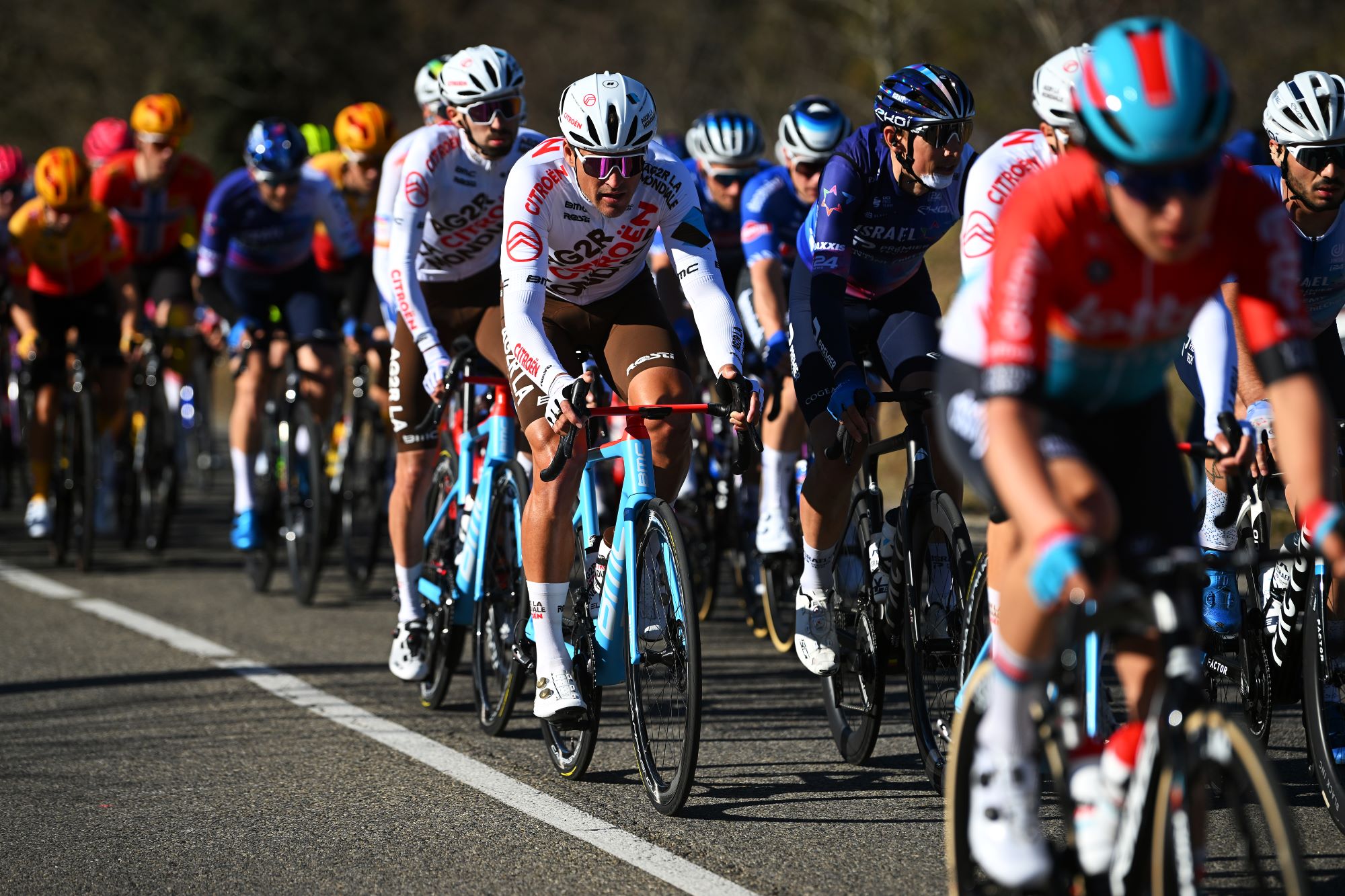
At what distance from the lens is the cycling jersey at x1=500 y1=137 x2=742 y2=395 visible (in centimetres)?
516

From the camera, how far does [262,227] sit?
31.4ft

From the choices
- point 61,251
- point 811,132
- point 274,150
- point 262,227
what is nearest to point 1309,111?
point 811,132

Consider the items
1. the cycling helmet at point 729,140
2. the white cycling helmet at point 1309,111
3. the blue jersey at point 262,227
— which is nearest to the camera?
the white cycling helmet at point 1309,111

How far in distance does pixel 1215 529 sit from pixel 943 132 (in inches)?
65.4

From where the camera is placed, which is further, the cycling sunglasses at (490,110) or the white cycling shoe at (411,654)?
the cycling sunglasses at (490,110)

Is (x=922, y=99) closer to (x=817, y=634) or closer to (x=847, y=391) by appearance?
(x=847, y=391)

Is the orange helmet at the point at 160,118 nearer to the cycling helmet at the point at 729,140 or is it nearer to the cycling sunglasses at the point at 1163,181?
the cycling helmet at the point at 729,140

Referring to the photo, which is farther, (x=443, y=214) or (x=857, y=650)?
(x=443, y=214)

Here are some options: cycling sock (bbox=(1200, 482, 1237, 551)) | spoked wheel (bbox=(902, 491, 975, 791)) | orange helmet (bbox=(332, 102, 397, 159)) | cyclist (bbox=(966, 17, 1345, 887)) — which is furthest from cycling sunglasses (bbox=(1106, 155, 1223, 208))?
orange helmet (bbox=(332, 102, 397, 159))

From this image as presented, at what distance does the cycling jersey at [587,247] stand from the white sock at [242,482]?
13.4 ft

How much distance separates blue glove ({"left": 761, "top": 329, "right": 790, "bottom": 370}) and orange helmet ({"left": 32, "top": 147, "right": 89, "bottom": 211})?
17.0 feet

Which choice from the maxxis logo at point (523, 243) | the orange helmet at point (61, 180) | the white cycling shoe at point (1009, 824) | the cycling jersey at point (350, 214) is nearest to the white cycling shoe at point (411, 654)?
the maxxis logo at point (523, 243)

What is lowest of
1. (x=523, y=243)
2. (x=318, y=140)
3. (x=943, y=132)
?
(x=523, y=243)

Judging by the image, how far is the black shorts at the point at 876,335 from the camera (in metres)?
5.61
